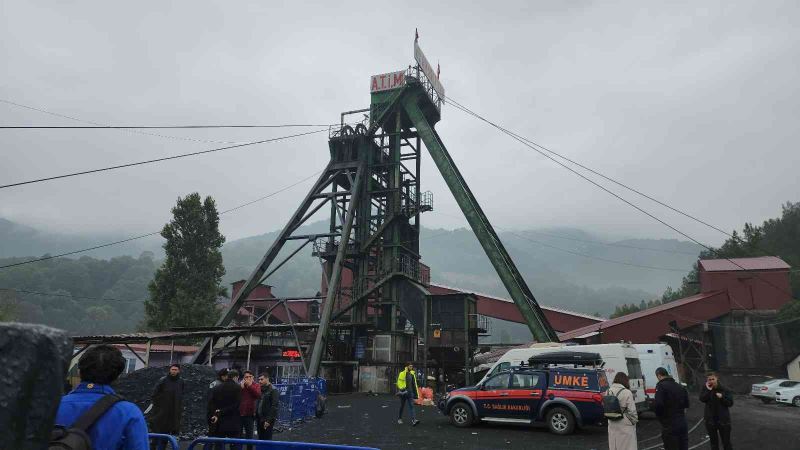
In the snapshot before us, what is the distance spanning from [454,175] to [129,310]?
331ft

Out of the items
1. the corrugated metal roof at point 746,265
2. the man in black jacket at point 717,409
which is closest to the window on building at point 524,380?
the man in black jacket at point 717,409

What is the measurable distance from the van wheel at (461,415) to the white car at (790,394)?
785 inches

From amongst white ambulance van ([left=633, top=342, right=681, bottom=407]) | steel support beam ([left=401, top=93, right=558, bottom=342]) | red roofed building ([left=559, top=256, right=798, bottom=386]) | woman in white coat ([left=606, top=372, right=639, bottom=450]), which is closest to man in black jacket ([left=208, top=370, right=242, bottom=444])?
woman in white coat ([left=606, top=372, right=639, bottom=450])

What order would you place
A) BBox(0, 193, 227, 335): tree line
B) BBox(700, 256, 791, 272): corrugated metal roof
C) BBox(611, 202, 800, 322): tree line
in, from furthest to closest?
BBox(611, 202, 800, 322): tree line
BBox(0, 193, 227, 335): tree line
BBox(700, 256, 791, 272): corrugated metal roof

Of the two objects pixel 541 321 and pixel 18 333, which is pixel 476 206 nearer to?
pixel 541 321

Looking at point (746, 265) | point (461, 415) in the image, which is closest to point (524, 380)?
point (461, 415)

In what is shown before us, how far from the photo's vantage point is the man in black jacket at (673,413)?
8195 millimetres

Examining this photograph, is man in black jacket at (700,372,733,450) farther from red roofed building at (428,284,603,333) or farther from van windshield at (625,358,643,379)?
red roofed building at (428,284,603,333)

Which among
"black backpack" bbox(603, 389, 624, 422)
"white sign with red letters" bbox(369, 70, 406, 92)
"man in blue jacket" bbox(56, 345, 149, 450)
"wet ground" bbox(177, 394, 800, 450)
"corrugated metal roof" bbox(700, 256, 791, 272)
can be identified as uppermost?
"white sign with red letters" bbox(369, 70, 406, 92)

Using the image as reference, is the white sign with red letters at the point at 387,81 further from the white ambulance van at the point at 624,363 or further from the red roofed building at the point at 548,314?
the white ambulance van at the point at 624,363

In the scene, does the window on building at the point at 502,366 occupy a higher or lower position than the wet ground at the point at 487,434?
higher

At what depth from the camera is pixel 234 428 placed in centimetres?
848

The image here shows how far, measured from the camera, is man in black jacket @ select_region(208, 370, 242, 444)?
8.41m

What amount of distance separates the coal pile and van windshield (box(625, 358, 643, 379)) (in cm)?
1337
